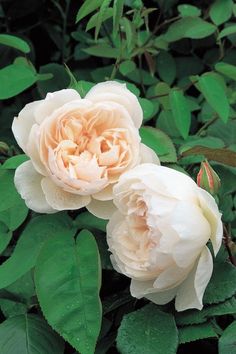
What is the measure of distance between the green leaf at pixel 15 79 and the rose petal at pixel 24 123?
0.24 meters

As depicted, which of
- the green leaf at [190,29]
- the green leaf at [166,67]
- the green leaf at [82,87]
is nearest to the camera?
the green leaf at [82,87]

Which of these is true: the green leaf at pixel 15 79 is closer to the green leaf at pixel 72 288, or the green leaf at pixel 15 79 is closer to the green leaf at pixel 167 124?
the green leaf at pixel 167 124

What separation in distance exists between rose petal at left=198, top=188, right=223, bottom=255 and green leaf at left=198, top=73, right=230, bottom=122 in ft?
0.91

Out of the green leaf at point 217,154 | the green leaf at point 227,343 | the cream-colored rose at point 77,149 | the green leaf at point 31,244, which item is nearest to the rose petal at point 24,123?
the cream-colored rose at point 77,149

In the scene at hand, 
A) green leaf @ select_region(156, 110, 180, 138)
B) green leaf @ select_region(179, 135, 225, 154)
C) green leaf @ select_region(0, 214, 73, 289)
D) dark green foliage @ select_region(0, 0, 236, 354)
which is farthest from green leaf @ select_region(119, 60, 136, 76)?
green leaf @ select_region(0, 214, 73, 289)

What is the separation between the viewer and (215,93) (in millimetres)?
1082

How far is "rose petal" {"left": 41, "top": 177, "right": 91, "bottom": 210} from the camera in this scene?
0.83 m

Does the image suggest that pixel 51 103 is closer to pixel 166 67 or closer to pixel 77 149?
pixel 77 149

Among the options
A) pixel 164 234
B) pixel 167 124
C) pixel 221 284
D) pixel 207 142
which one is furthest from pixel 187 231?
pixel 167 124

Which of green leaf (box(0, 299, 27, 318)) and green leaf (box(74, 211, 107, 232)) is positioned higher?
green leaf (box(74, 211, 107, 232))

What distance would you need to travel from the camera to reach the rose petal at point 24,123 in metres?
0.86

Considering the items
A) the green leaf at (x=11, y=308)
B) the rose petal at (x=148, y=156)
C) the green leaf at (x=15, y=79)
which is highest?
the rose petal at (x=148, y=156)

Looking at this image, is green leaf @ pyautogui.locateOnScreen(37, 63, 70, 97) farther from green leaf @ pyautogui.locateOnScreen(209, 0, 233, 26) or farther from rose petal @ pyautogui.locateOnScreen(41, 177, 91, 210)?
rose petal @ pyautogui.locateOnScreen(41, 177, 91, 210)

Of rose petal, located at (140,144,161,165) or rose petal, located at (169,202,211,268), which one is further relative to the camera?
rose petal, located at (140,144,161,165)
